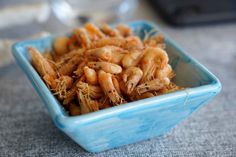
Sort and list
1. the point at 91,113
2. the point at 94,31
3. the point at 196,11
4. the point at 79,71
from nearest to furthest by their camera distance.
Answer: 1. the point at 91,113
2. the point at 79,71
3. the point at 94,31
4. the point at 196,11

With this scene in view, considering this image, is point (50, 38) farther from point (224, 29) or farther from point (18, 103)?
point (224, 29)

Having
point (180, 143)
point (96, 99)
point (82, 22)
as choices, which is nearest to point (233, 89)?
point (180, 143)

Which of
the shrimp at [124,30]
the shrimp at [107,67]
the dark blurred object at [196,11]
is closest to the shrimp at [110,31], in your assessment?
the shrimp at [124,30]

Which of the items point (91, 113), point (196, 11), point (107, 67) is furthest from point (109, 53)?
point (196, 11)

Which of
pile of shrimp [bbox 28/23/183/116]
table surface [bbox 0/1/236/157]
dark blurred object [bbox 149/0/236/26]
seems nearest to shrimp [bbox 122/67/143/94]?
pile of shrimp [bbox 28/23/183/116]

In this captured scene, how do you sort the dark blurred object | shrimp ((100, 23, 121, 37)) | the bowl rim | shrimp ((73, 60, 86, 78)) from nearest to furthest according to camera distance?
1. the bowl rim
2. shrimp ((73, 60, 86, 78))
3. shrimp ((100, 23, 121, 37))
4. the dark blurred object

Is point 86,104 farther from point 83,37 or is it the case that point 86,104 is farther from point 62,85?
point 83,37

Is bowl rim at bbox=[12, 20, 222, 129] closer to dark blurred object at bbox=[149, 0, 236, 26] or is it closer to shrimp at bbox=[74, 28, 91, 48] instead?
shrimp at bbox=[74, 28, 91, 48]
